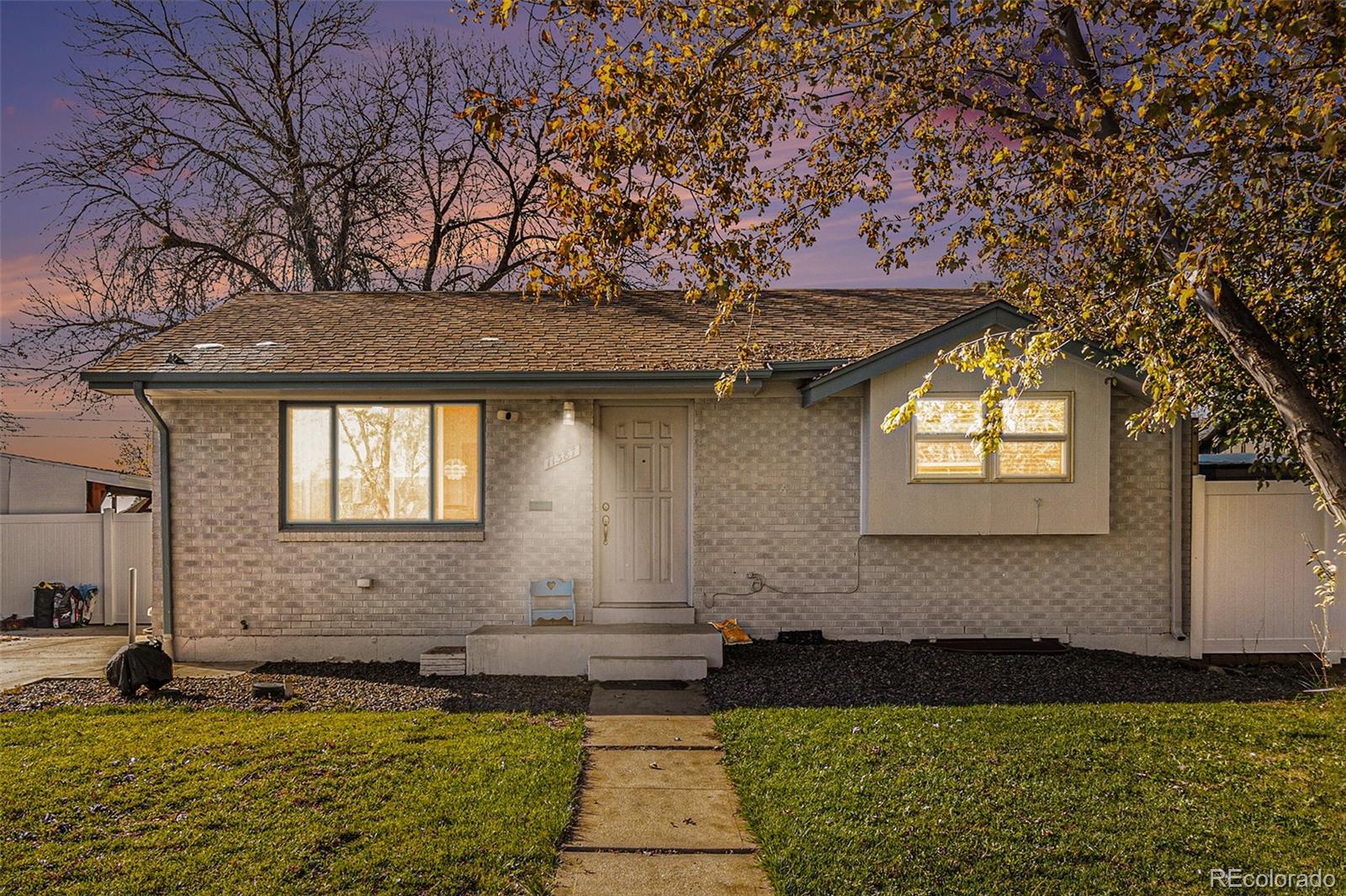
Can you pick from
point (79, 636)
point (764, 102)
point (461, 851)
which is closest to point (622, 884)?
point (461, 851)

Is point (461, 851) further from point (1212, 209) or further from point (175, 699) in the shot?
point (1212, 209)

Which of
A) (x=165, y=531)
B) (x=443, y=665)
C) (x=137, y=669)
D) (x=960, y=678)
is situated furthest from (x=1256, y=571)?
(x=165, y=531)

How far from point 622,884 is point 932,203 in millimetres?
5853

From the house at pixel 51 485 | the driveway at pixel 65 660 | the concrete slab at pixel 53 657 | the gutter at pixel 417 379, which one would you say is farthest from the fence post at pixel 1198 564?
the house at pixel 51 485

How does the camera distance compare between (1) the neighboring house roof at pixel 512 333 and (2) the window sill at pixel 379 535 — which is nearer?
(1) the neighboring house roof at pixel 512 333

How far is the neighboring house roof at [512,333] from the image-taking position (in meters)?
8.87

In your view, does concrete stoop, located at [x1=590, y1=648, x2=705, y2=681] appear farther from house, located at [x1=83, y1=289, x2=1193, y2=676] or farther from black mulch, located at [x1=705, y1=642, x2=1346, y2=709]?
house, located at [x1=83, y1=289, x2=1193, y2=676]

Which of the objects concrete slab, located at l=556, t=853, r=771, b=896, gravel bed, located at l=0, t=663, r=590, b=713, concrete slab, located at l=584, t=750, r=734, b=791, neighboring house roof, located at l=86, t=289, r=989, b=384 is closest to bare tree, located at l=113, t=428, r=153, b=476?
neighboring house roof, located at l=86, t=289, r=989, b=384

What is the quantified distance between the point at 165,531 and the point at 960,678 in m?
8.43

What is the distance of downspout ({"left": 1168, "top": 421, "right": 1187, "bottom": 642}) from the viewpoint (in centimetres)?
917

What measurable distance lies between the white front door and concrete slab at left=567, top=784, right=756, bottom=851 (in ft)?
13.7

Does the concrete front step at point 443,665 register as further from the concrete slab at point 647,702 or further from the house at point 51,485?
the house at point 51,485

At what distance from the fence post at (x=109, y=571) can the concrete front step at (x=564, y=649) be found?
7.97m

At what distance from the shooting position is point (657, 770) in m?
5.64
